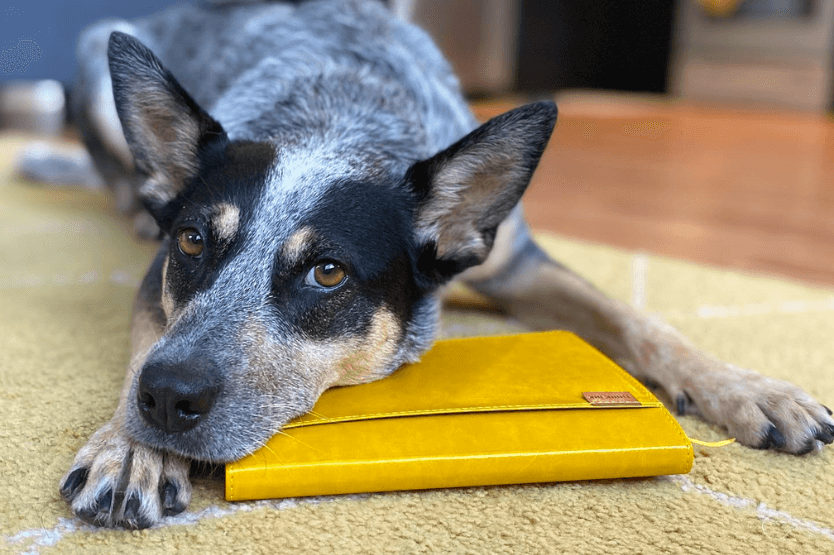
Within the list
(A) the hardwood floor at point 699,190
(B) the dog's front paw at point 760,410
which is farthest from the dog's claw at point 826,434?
(A) the hardwood floor at point 699,190

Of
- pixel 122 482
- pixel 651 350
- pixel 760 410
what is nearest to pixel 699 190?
pixel 651 350

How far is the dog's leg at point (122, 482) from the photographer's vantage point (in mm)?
1451

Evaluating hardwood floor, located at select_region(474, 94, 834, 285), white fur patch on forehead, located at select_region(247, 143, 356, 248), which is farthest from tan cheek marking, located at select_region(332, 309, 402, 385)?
hardwood floor, located at select_region(474, 94, 834, 285)

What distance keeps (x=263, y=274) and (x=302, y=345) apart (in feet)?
0.58

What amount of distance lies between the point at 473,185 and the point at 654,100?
10.6 m

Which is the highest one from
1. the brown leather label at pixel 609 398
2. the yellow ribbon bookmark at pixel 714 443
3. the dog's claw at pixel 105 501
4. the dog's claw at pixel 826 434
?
the brown leather label at pixel 609 398

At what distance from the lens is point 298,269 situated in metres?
1.78

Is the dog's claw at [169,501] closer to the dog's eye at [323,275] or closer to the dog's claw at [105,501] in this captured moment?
the dog's claw at [105,501]

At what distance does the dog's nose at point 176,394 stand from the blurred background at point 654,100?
277 centimetres

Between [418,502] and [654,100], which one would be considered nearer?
[418,502]

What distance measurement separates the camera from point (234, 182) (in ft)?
6.15

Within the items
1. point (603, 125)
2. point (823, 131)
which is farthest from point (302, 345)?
point (823, 131)

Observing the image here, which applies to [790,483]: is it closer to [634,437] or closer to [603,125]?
[634,437]

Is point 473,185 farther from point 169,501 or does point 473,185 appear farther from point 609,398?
point 169,501
